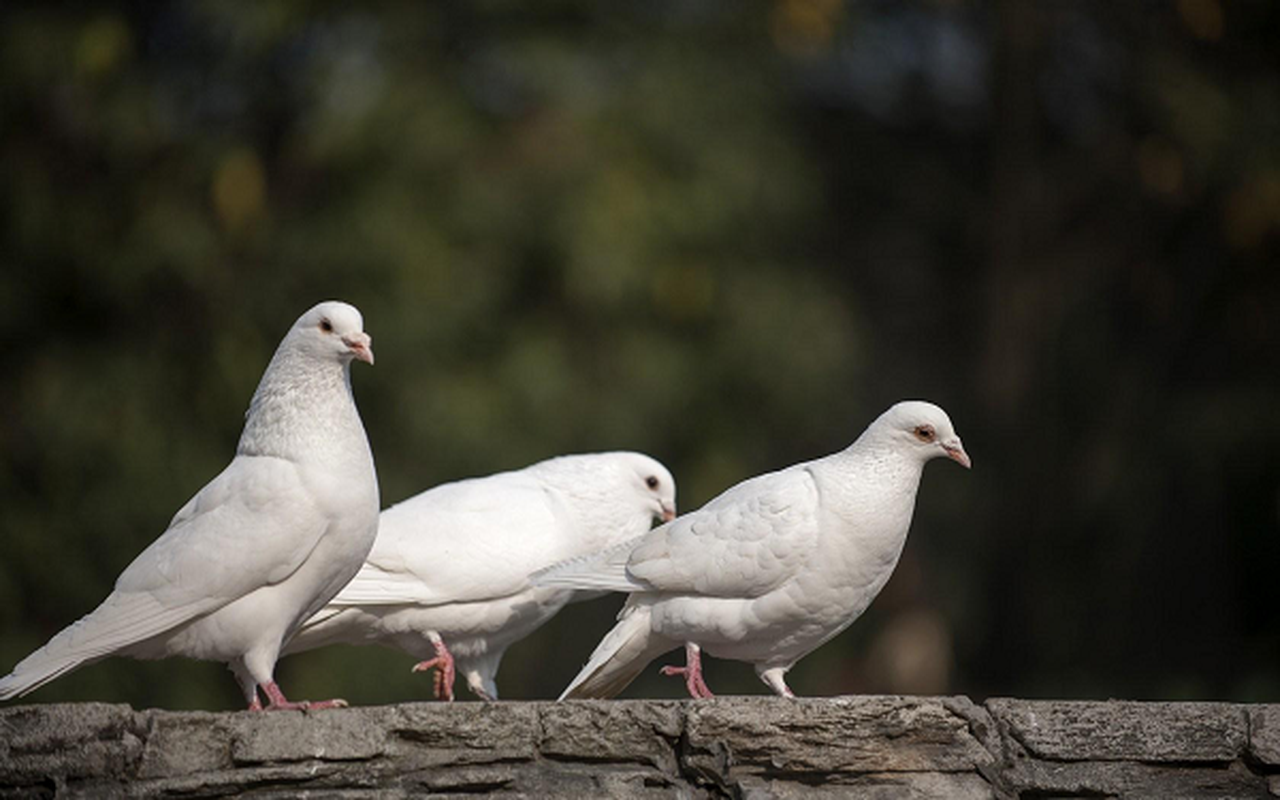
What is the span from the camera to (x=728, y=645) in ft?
17.1

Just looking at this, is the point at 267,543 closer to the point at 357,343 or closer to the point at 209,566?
the point at 209,566

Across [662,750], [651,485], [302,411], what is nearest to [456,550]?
[651,485]

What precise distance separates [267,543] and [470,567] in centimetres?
140

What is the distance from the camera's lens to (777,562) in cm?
502

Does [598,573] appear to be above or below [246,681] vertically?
above

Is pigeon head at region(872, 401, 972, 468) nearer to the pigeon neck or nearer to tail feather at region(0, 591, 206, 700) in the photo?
the pigeon neck

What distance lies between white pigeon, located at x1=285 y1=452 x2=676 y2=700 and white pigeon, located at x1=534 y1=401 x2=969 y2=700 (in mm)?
819

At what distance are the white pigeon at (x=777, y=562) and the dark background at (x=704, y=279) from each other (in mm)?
5702

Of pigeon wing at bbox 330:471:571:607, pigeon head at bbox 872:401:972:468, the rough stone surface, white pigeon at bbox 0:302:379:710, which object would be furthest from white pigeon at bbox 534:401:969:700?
→ white pigeon at bbox 0:302:379:710

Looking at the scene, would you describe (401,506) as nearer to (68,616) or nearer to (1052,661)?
(68,616)

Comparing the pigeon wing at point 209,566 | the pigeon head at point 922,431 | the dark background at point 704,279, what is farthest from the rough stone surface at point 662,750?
the dark background at point 704,279

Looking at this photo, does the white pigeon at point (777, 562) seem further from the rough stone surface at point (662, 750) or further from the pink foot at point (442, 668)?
the pink foot at point (442, 668)

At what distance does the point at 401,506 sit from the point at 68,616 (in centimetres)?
503

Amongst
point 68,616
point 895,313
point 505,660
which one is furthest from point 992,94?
point 68,616
